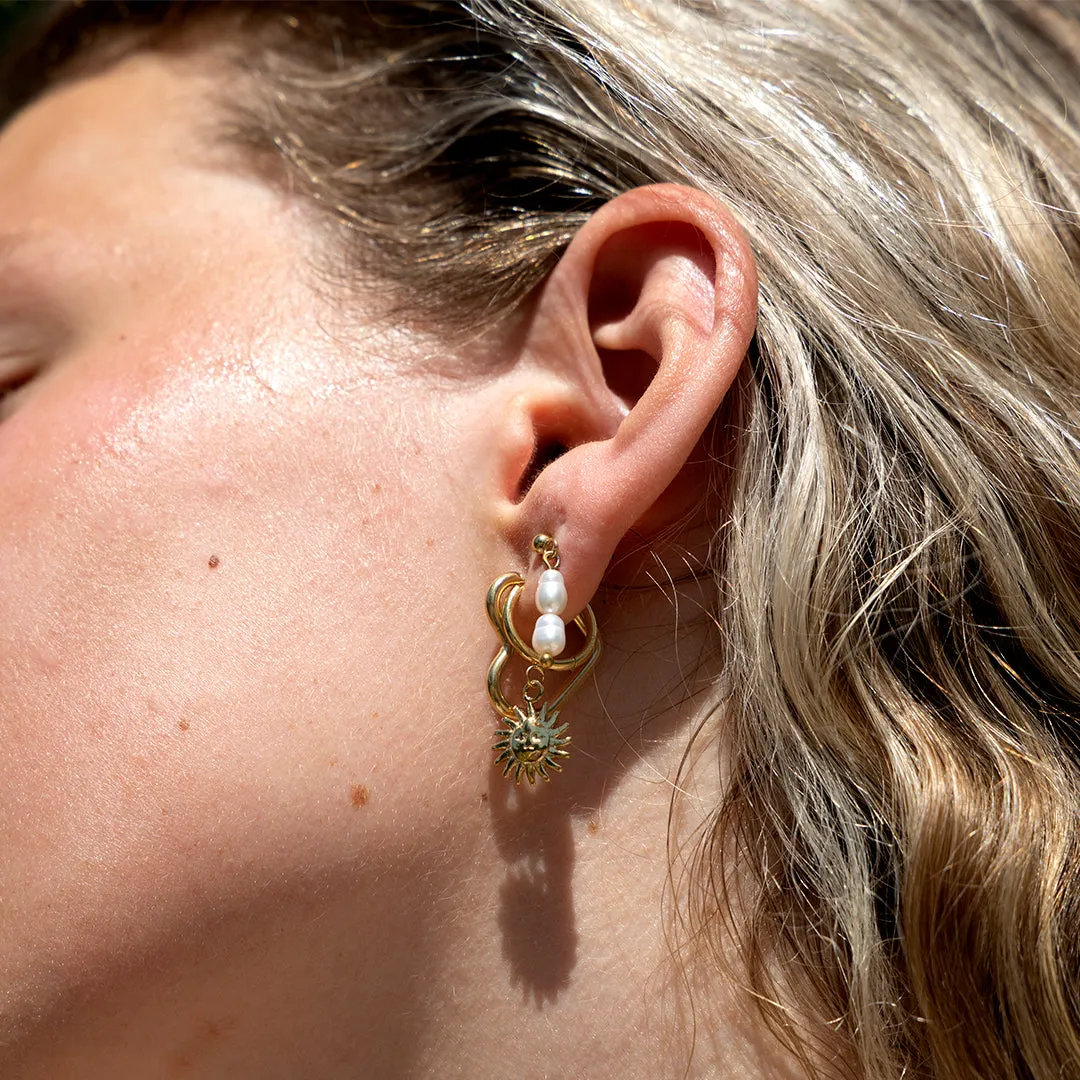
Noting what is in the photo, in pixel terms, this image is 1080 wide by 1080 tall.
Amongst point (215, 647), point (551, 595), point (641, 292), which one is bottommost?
point (215, 647)

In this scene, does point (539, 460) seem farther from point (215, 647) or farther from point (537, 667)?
point (215, 647)

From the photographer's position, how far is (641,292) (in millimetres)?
1314

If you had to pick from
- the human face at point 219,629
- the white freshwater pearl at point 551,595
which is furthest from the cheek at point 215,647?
the white freshwater pearl at point 551,595

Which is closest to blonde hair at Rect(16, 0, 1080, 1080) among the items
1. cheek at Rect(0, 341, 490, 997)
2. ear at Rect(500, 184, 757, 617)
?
ear at Rect(500, 184, 757, 617)

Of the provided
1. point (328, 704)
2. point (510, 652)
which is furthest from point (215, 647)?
point (510, 652)

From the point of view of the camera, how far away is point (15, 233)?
1434 millimetres

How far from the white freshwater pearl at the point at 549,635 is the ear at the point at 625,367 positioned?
0.06 metres

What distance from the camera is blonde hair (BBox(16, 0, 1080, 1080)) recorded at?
1145 mm

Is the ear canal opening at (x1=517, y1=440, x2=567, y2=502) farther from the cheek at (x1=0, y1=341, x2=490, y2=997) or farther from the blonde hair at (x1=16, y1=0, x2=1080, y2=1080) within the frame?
the blonde hair at (x1=16, y1=0, x2=1080, y2=1080)

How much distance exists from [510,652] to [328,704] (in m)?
0.22

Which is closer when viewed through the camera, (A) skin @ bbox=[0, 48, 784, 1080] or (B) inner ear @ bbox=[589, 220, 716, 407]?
(A) skin @ bbox=[0, 48, 784, 1080]

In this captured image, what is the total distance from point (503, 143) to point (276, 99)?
38 cm

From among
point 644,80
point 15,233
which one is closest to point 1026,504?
point 644,80

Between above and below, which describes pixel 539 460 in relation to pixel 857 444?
below
